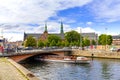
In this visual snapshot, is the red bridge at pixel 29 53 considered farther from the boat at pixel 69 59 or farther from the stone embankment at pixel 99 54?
the stone embankment at pixel 99 54

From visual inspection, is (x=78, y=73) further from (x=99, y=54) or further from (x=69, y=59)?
(x=99, y=54)

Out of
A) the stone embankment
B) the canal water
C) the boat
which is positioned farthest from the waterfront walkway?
the stone embankment

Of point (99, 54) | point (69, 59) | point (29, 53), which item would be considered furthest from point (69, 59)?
point (99, 54)

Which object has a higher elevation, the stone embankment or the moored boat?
the stone embankment

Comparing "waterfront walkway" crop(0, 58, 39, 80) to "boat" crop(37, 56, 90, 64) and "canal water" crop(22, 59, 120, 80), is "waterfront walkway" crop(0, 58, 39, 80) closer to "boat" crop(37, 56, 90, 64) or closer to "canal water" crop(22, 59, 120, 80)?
"canal water" crop(22, 59, 120, 80)

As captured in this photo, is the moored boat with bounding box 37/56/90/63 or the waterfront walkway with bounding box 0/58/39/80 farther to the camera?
the moored boat with bounding box 37/56/90/63

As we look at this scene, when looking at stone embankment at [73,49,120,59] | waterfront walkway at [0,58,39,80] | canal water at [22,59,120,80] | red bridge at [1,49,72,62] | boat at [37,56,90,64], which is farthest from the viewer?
stone embankment at [73,49,120,59]

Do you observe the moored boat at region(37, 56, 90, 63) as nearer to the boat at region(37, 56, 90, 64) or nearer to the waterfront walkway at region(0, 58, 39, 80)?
the boat at region(37, 56, 90, 64)

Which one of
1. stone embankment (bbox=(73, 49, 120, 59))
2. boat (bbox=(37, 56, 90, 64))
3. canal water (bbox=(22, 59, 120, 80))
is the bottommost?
canal water (bbox=(22, 59, 120, 80))

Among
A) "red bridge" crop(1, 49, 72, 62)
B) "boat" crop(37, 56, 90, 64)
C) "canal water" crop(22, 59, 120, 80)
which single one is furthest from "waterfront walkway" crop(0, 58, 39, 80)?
"boat" crop(37, 56, 90, 64)

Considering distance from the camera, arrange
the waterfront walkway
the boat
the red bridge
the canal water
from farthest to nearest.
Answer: the boat, the red bridge, the canal water, the waterfront walkway

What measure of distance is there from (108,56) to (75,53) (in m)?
24.0

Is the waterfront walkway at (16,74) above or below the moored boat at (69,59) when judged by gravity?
above

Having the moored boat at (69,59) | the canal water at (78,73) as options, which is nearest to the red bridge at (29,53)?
the moored boat at (69,59)
